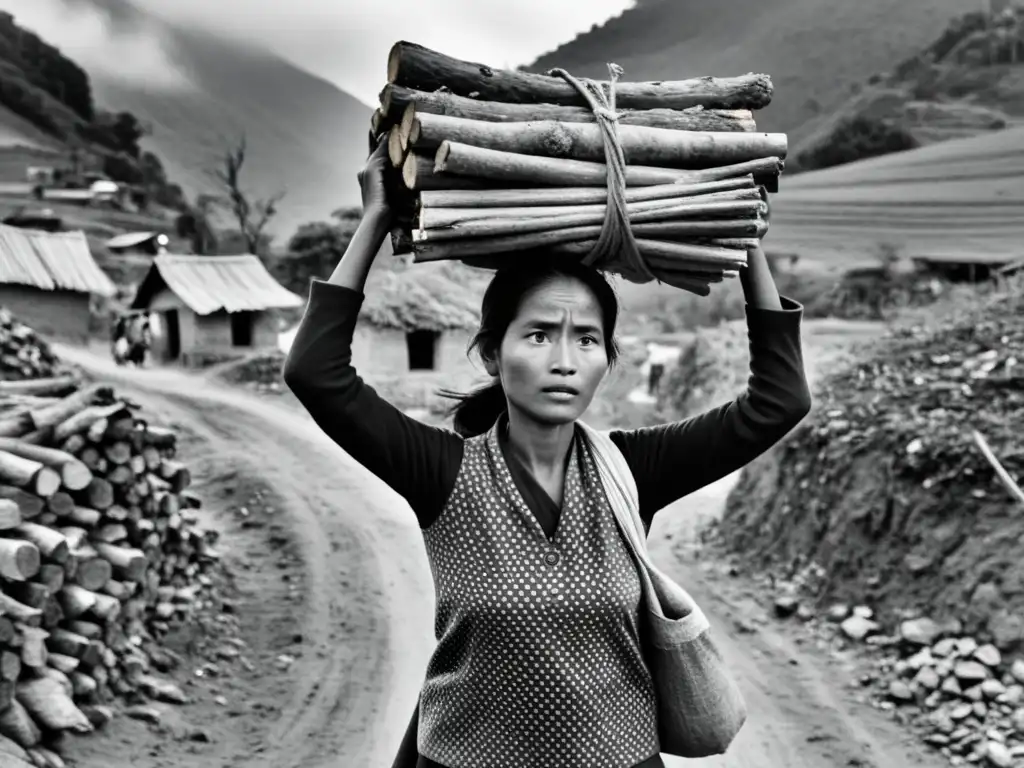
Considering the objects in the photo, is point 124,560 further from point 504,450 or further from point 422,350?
point 422,350

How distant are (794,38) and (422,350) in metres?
7.38

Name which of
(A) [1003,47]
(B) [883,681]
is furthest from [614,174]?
(A) [1003,47]

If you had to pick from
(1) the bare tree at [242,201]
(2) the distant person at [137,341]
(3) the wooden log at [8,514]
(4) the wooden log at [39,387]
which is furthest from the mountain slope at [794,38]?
(3) the wooden log at [8,514]

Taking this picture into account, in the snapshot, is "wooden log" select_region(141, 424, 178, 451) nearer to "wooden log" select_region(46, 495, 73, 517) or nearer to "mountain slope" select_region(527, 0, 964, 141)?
"wooden log" select_region(46, 495, 73, 517)

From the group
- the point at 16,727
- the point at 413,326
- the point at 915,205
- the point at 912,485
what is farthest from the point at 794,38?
the point at 16,727

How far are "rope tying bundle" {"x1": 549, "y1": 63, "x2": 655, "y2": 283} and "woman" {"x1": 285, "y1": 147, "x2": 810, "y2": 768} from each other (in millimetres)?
70

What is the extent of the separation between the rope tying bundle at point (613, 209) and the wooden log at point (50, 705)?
4.12m

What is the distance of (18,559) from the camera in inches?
176

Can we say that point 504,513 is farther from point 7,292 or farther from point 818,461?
point 7,292

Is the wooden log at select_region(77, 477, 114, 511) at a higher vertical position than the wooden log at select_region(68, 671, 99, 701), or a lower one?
higher

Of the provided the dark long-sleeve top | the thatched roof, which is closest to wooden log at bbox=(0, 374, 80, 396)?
the dark long-sleeve top

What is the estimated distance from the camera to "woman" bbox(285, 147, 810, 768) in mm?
1513

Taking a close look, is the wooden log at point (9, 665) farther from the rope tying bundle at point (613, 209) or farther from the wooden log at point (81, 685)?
the rope tying bundle at point (613, 209)

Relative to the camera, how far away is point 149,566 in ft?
20.7
